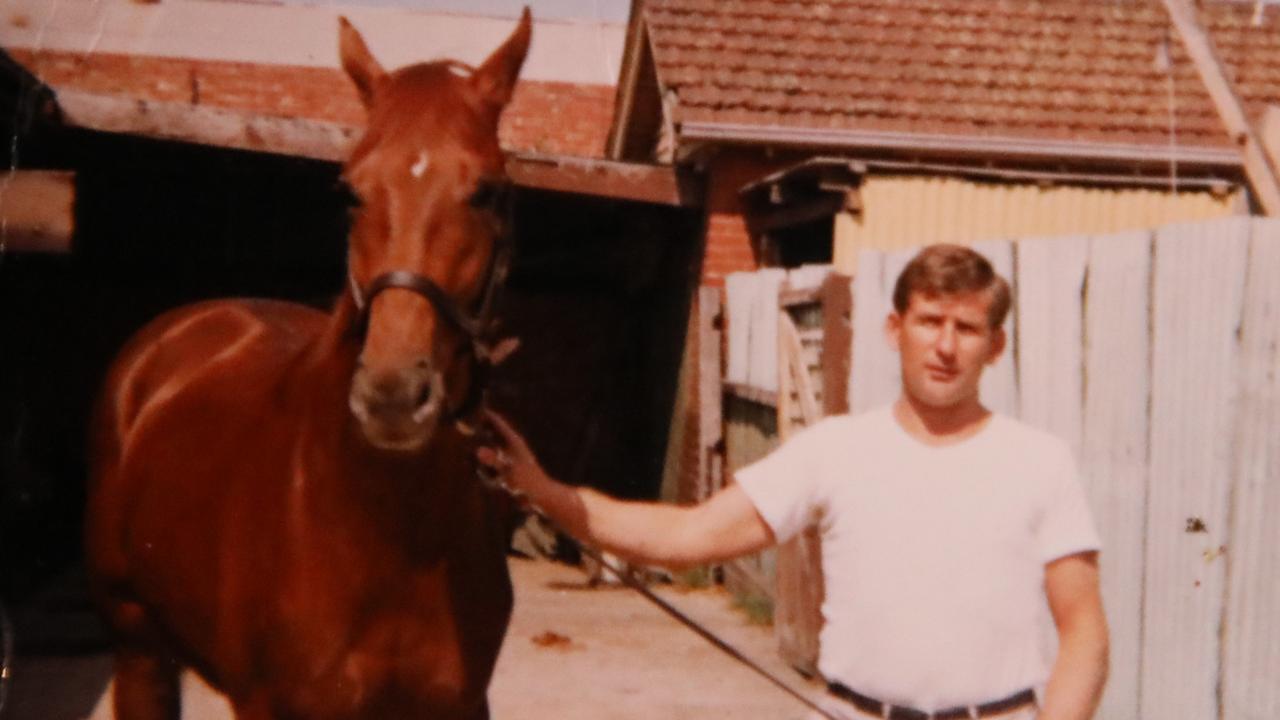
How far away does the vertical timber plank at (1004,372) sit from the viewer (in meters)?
4.54

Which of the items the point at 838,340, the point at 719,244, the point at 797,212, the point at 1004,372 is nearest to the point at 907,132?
the point at 797,212

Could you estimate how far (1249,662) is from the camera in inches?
143

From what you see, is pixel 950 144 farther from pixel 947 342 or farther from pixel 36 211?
pixel 947 342

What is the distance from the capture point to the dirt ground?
5.93 metres

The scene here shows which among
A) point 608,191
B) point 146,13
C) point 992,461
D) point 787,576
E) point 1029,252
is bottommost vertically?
point 787,576

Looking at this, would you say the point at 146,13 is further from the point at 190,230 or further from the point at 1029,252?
the point at 1029,252

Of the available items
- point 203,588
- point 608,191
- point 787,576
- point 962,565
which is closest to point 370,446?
point 203,588

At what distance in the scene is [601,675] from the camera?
6.63 meters

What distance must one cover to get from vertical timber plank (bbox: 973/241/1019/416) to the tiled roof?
530cm

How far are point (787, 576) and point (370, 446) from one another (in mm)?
4320

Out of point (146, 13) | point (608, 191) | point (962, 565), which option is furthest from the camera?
point (146, 13)

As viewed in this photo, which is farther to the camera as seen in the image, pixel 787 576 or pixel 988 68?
pixel 988 68

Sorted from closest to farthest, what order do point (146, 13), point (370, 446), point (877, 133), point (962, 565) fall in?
point (962, 565), point (370, 446), point (877, 133), point (146, 13)

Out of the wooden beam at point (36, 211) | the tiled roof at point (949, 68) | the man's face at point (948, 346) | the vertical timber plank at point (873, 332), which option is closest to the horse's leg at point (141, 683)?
the wooden beam at point (36, 211)
